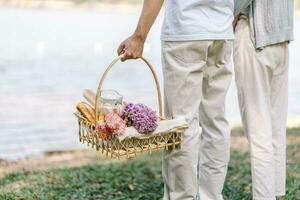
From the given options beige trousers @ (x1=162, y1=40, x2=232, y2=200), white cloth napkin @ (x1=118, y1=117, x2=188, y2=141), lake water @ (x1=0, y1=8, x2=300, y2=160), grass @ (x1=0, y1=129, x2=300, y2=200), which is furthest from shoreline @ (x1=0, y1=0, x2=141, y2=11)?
white cloth napkin @ (x1=118, y1=117, x2=188, y2=141)

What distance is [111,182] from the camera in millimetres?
4469

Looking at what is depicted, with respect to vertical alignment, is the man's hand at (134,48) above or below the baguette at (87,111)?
above

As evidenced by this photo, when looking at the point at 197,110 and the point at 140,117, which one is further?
the point at 197,110

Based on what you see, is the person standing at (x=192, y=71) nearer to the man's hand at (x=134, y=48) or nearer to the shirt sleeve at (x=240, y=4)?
the man's hand at (x=134, y=48)

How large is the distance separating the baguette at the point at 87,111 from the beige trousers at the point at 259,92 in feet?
2.66

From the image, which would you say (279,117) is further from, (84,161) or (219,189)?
(84,161)

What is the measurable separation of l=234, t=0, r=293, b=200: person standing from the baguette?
81cm

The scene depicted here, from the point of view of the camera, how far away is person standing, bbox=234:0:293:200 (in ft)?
10.8

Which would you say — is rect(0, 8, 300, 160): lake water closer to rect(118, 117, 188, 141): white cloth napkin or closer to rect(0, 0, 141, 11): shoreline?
rect(118, 117, 188, 141): white cloth napkin

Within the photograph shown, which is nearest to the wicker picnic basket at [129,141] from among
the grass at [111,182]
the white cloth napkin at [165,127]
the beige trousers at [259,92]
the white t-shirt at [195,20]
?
the white cloth napkin at [165,127]

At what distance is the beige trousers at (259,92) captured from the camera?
3324mm

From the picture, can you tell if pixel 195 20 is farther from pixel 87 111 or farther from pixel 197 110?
pixel 87 111

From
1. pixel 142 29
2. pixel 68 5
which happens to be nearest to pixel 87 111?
pixel 142 29

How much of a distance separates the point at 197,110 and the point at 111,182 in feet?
5.17
